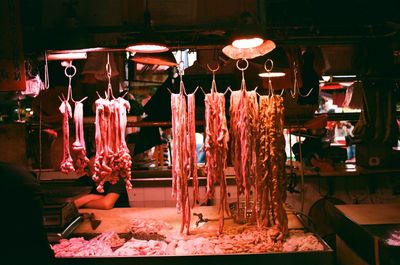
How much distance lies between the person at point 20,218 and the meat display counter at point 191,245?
1.14m

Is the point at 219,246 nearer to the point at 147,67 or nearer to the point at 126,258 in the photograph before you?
the point at 126,258

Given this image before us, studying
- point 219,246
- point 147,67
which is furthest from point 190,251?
point 147,67

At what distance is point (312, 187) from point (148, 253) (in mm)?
4628

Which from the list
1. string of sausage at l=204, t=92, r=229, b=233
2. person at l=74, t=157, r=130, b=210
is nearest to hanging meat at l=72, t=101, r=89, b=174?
person at l=74, t=157, r=130, b=210

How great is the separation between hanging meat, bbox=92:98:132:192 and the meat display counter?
614 mm

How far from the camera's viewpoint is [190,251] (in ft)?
12.9

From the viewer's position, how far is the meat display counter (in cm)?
379

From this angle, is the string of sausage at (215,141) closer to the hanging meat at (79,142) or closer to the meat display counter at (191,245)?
the meat display counter at (191,245)

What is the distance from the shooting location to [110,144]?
4.70 m

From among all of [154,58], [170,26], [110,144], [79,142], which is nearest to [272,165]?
[154,58]

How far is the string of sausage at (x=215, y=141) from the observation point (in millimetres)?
4391

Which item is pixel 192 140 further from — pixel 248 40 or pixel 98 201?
pixel 98 201

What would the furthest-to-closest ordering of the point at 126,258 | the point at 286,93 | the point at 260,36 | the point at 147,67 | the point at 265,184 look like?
1. the point at 147,67
2. the point at 286,93
3. the point at 265,184
4. the point at 126,258
5. the point at 260,36

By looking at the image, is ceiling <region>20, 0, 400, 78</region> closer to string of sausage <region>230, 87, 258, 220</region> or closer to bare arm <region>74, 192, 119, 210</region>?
string of sausage <region>230, 87, 258, 220</region>
